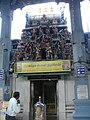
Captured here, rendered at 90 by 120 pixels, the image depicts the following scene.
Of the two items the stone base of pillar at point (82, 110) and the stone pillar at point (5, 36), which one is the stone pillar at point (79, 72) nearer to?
the stone base of pillar at point (82, 110)

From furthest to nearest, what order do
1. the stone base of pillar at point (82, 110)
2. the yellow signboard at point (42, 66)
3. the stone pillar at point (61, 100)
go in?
1. the yellow signboard at point (42, 66)
2. the stone pillar at point (61, 100)
3. the stone base of pillar at point (82, 110)

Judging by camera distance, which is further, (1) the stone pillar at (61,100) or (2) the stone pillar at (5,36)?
(2) the stone pillar at (5,36)

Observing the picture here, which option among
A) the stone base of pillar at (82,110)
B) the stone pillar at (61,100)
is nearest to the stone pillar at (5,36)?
the stone pillar at (61,100)

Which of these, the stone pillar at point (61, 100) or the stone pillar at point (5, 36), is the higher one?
the stone pillar at point (5, 36)

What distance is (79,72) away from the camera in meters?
8.81

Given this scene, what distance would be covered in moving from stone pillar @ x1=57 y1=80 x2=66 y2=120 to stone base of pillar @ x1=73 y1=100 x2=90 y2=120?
1.09m

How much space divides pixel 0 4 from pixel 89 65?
5498 millimetres

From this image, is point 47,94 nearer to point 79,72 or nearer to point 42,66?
point 42,66

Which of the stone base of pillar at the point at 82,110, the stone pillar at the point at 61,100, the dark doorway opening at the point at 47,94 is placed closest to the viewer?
the stone base of pillar at the point at 82,110

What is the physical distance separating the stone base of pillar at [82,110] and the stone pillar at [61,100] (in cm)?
109

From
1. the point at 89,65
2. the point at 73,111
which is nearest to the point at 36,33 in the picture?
the point at 89,65

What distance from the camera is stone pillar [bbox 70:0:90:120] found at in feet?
27.8

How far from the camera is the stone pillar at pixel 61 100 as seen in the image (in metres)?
9.48

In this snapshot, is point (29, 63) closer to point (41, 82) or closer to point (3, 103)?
point (41, 82)
